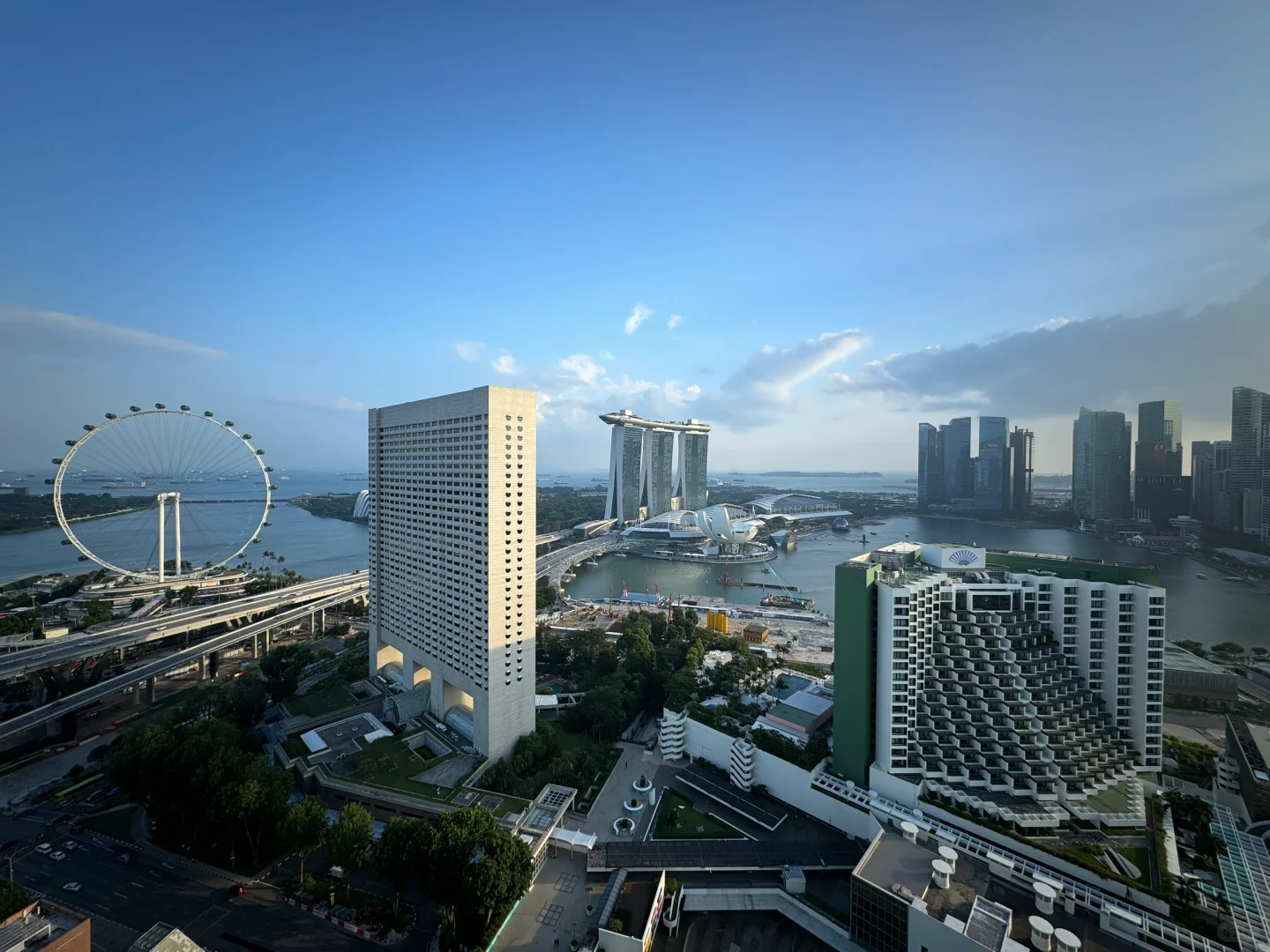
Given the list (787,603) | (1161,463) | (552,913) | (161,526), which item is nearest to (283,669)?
(552,913)

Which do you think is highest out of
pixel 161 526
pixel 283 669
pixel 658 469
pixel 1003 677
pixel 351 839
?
pixel 658 469

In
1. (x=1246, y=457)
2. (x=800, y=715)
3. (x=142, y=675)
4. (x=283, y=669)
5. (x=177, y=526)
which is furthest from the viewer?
(x=177, y=526)

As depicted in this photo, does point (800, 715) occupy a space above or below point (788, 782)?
above

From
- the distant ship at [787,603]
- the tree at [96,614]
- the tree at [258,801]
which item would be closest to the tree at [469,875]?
the tree at [258,801]

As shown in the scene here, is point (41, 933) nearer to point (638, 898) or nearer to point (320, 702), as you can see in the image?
point (638, 898)

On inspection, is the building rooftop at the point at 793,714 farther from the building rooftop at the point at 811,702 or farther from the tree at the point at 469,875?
the tree at the point at 469,875

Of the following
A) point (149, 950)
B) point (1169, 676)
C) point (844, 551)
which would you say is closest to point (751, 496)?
point (844, 551)
